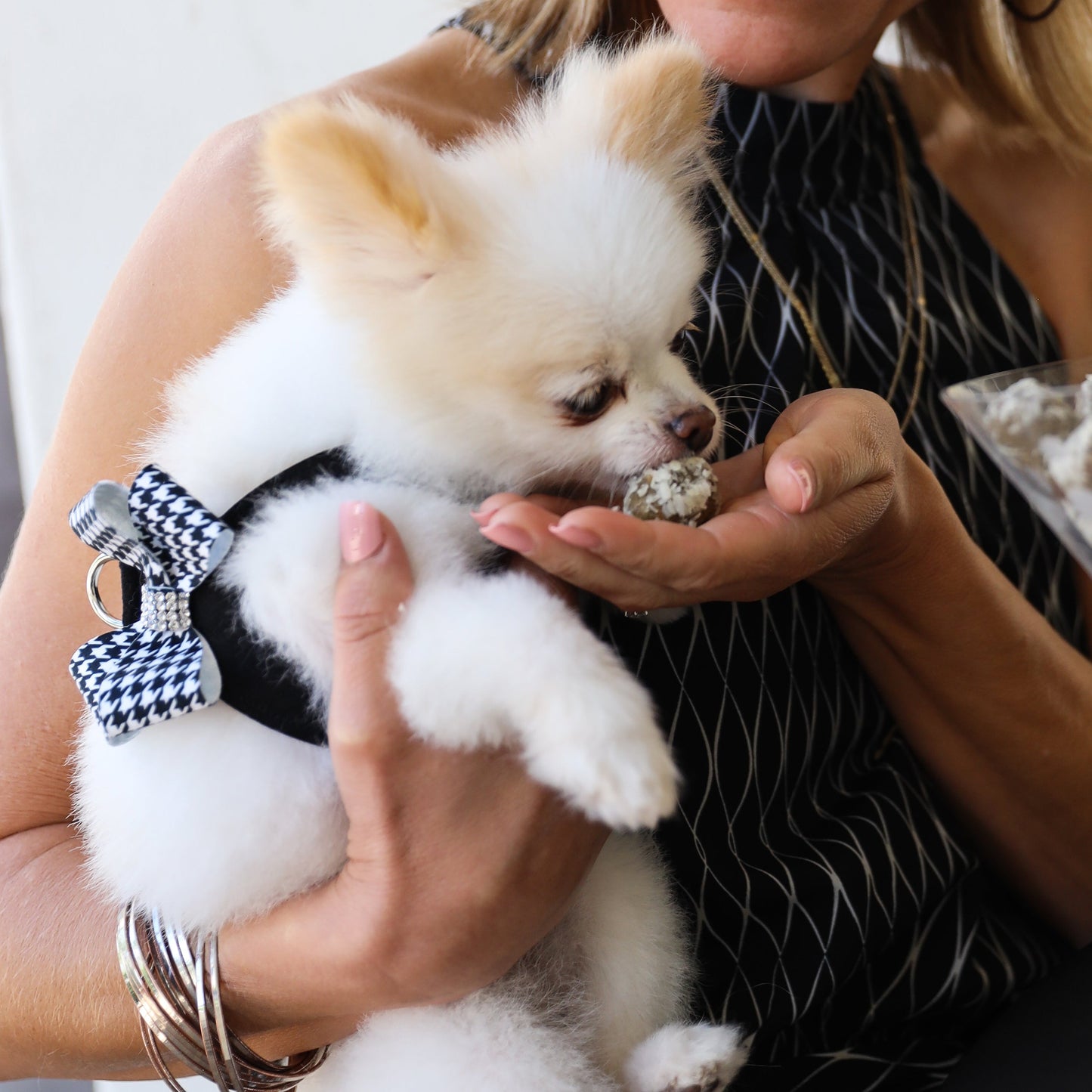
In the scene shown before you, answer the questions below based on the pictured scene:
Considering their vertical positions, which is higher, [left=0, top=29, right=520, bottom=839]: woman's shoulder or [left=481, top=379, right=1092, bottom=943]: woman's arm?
[left=0, top=29, right=520, bottom=839]: woman's shoulder

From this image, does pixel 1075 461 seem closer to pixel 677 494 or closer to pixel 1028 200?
pixel 677 494

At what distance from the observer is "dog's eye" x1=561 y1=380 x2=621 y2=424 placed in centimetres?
83

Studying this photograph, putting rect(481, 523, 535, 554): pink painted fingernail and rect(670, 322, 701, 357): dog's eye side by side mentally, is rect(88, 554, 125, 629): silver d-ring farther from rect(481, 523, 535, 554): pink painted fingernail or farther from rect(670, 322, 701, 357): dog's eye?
rect(670, 322, 701, 357): dog's eye

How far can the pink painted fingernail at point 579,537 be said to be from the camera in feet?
2.19

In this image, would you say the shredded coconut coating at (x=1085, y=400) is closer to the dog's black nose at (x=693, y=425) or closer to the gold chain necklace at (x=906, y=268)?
the dog's black nose at (x=693, y=425)

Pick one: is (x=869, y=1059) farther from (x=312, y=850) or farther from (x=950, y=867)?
(x=312, y=850)

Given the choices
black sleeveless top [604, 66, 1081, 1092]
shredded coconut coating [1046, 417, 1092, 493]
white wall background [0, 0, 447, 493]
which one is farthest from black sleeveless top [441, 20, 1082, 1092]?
white wall background [0, 0, 447, 493]

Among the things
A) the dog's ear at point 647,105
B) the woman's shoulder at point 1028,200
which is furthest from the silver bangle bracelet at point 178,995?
the woman's shoulder at point 1028,200

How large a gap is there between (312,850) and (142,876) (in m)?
0.15

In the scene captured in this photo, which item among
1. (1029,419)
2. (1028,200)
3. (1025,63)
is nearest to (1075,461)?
(1029,419)

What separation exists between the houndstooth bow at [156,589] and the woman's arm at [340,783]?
0.13 meters

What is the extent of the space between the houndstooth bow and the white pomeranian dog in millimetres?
41

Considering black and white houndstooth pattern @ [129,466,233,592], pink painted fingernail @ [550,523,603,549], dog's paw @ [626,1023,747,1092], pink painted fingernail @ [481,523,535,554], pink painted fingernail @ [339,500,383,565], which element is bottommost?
dog's paw @ [626,1023,747,1092]

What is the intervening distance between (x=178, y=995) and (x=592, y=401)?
2.11 feet
